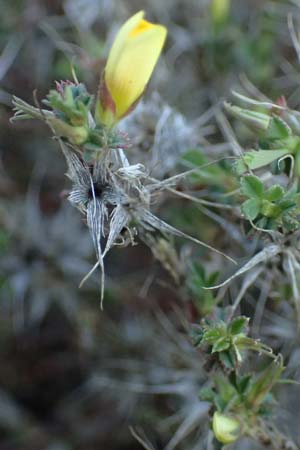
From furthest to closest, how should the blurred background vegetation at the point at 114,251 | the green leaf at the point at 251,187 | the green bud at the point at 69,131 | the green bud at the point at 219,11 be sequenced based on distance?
the green bud at the point at 219,11 < the blurred background vegetation at the point at 114,251 < the green leaf at the point at 251,187 < the green bud at the point at 69,131

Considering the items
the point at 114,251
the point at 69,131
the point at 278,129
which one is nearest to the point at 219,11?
the point at 114,251

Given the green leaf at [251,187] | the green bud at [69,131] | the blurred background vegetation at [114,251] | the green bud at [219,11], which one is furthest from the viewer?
the green bud at [219,11]

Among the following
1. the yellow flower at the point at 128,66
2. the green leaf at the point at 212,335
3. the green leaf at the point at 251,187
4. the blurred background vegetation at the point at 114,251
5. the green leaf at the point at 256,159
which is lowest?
the blurred background vegetation at the point at 114,251

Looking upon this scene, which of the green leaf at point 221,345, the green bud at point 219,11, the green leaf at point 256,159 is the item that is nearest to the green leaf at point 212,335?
the green leaf at point 221,345

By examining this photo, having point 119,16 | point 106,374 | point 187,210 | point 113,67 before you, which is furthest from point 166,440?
point 119,16

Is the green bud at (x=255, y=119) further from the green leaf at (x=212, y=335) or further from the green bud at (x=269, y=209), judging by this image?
the green leaf at (x=212, y=335)

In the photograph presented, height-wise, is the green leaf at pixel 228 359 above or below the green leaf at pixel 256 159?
below

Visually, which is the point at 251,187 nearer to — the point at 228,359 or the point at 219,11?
the point at 228,359
